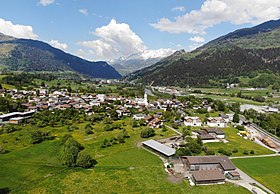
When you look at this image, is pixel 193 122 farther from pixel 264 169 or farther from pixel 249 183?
pixel 249 183

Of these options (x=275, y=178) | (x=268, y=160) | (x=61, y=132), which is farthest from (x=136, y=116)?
(x=275, y=178)

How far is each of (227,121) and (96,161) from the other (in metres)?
55.7

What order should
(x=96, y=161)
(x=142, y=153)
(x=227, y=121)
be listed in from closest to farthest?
(x=96, y=161)
(x=142, y=153)
(x=227, y=121)

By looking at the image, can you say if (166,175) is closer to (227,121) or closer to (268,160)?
(268,160)

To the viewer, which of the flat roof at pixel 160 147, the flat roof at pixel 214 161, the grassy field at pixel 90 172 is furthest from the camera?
the flat roof at pixel 160 147

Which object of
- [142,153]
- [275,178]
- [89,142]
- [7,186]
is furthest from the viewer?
[89,142]

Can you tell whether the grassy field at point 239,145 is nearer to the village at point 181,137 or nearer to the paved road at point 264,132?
the village at point 181,137

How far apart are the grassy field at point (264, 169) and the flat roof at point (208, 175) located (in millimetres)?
6534

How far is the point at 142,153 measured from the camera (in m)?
57.9

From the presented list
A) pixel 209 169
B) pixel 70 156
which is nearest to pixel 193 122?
pixel 209 169

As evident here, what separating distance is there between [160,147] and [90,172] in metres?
18.3

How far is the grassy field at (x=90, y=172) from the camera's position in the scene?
41406mm

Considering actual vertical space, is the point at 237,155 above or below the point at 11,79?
below

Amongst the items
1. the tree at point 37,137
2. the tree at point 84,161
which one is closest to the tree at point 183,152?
the tree at point 84,161
